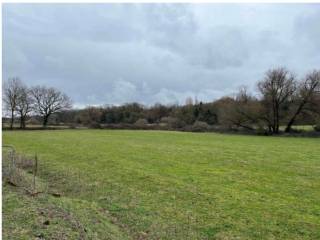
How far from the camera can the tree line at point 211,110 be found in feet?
194

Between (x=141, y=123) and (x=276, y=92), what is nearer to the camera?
(x=276, y=92)

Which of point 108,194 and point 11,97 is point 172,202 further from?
point 11,97

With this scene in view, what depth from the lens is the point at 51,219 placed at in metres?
6.88

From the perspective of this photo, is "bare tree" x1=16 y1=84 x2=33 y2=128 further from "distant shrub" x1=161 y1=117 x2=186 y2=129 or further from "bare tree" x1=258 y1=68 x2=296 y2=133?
"bare tree" x1=258 y1=68 x2=296 y2=133

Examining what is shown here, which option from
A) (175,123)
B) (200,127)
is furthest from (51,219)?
(175,123)

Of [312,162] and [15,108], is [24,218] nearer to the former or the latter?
[312,162]

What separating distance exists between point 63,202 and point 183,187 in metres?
4.71

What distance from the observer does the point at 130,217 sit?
852 centimetres

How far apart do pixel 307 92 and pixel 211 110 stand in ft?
92.9

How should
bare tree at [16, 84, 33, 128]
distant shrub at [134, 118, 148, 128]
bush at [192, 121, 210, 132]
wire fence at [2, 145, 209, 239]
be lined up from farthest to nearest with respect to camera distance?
distant shrub at [134, 118, 148, 128] < bare tree at [16, 84, 33, 128] < bush at [192, 121, 210, 132] < wire fence at [2, 145, 209, 239]

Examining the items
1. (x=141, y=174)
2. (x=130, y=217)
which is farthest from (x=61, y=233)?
(x=141, y=174)

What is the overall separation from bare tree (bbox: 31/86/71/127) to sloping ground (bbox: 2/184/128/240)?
2930 inches

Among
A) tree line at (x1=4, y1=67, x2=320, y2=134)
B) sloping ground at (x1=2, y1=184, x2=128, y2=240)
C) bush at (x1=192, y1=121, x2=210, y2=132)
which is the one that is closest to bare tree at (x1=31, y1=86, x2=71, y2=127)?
tree line at (x1=4, y1=67, x2=320, y2=134)

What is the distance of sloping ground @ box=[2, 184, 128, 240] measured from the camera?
20.0ft
